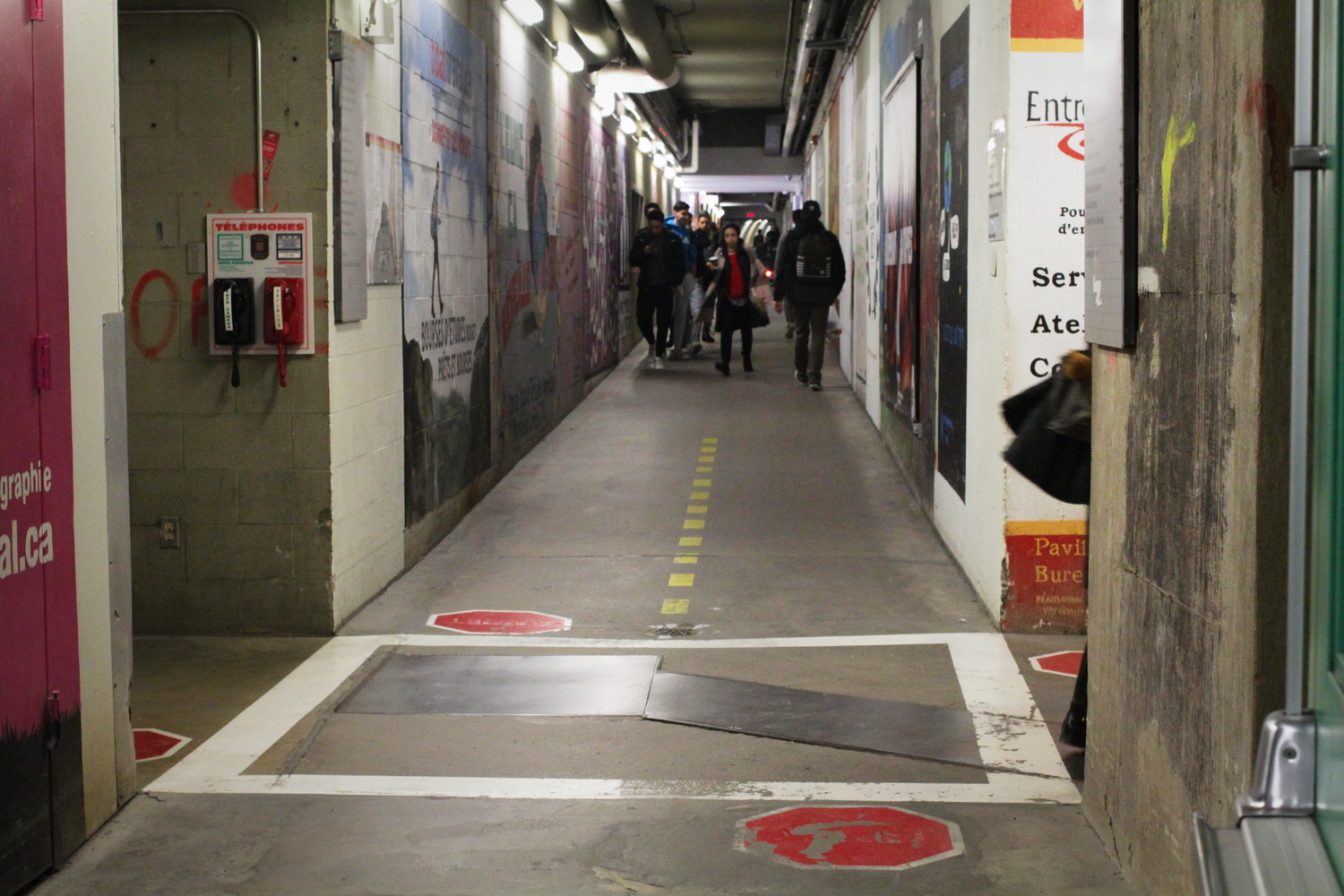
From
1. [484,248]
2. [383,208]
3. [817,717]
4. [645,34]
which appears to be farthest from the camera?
[645,34]

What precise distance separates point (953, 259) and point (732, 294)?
380 inches

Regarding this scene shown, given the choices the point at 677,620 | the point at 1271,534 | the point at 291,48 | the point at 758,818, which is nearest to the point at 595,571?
the point at 677,620

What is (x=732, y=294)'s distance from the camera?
1733 cm

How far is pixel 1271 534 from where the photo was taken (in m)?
2.75

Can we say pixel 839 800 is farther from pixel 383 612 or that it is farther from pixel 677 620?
pixel 383 612

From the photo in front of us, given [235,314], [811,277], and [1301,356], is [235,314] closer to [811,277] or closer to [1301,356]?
[1301,356]

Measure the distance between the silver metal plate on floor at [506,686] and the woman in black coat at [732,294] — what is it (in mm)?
11162

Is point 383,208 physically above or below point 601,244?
below

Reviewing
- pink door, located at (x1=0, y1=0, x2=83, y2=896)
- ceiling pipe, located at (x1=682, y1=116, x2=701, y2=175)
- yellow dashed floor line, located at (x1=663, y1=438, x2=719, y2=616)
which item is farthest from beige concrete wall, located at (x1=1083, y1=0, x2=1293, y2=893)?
ceiling pipe, located at (x1=682, y1=116, x2=701, y2=175)

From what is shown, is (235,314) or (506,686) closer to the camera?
(506,686)

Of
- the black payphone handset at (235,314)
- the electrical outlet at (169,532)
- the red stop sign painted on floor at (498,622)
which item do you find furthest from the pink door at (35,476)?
the red stop sign painted on floor at (498,622)

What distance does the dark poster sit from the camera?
24.3 ft

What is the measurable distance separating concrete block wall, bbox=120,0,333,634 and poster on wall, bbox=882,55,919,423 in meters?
4.28

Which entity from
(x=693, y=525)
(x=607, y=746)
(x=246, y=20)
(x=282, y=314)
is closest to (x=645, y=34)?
(x=693, y=525)
